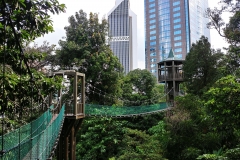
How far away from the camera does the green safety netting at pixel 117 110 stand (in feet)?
22.3

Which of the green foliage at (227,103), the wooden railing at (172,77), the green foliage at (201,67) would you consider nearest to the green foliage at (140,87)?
the wooden railing at (172,77)

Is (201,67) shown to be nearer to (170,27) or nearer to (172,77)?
(172,77)

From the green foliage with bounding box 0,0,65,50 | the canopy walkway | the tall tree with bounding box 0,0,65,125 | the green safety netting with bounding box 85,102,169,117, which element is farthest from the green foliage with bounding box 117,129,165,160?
the green foliage with bounding box 0,0,65,50

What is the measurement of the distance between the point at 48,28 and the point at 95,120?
5.71 metres

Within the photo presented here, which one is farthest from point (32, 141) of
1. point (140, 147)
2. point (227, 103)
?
point (140, 147)

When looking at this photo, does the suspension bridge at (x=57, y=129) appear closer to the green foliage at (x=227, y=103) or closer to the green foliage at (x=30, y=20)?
the green foliage at (x=30, y=20)

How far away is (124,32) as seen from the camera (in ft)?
152

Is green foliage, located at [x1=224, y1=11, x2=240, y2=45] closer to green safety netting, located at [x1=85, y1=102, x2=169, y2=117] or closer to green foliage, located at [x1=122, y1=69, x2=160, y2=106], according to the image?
green safety netting, located at [x1=85, y1=102, x2=169, y2=117]

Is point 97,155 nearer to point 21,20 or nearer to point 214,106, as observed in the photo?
point 214,106

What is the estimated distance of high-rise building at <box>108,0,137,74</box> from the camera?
43375mm

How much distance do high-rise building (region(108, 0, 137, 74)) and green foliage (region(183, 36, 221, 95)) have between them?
114ft

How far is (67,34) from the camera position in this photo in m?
9.77

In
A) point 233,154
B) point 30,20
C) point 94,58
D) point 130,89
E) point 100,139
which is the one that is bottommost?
point 100,139

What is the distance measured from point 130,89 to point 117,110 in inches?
129
